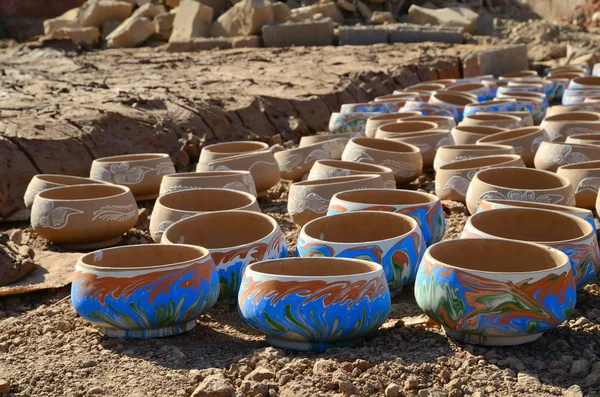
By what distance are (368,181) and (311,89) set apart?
4575 millimetres

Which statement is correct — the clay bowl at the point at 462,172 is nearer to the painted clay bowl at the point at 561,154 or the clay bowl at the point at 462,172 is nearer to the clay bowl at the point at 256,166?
the painted clay bowl at the point at 561,154

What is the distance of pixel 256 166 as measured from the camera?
5.04 m

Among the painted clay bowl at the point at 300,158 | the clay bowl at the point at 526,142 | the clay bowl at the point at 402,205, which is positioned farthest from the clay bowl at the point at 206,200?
the clay bowl at the point at 526,142

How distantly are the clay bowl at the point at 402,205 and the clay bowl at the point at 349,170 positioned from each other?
1.40 feet

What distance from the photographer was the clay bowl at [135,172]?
505cm

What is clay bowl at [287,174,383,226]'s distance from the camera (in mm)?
4094

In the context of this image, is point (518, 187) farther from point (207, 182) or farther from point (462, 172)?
point (207, 182)

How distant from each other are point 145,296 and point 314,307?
24.1 inches

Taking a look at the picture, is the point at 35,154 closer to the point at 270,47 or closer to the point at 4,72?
the point at 4,72

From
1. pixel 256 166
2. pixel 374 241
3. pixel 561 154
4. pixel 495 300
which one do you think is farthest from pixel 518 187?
pixel 495 300

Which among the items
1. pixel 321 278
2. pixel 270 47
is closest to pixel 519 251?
pixel 321 278

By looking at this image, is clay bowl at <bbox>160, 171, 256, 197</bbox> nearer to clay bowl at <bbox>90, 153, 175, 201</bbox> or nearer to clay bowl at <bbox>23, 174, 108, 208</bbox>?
clay bowl at <bbox>23, 174, 108, 208</bbox>

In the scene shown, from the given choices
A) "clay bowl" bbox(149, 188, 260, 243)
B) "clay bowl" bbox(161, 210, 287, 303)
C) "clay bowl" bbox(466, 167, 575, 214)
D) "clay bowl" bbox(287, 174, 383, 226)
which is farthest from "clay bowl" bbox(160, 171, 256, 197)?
"clay bowl" bbox(466, 167, 575, 214)

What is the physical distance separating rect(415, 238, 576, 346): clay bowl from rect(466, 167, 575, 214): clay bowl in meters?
→ 1.11
